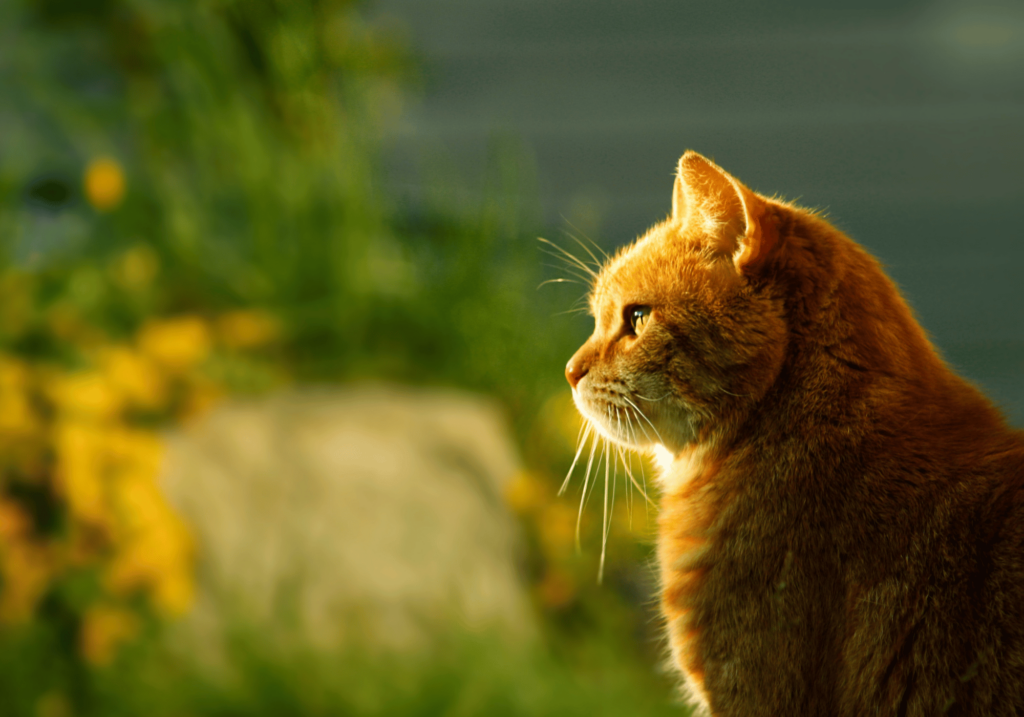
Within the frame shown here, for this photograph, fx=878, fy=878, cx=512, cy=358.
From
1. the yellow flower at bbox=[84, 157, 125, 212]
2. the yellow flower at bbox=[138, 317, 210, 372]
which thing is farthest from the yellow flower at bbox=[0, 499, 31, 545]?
the yellow flower at bbox=[84, 157, 125, 212]

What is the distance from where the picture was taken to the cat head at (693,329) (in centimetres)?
79

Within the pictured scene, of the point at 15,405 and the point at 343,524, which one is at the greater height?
the point at 15,405

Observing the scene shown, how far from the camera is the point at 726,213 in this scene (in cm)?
82

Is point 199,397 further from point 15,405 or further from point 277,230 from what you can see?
point 277,230

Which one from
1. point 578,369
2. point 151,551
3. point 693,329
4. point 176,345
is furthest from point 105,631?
point 693,329

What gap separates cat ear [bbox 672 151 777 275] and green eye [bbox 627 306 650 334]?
0.09 meters

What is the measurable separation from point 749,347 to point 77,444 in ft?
4.49

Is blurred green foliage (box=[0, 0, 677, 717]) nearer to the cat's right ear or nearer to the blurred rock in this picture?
the blurred rock

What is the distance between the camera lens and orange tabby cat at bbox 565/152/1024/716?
2.18 ft

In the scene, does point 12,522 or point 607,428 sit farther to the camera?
point 12,522

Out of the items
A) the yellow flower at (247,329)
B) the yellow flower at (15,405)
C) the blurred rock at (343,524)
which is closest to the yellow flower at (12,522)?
the yellow flower at (15,405)

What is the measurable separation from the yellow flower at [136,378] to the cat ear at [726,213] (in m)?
1.35

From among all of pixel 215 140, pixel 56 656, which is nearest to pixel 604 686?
pixel 56 656

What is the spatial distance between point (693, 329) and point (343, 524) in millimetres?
1047
